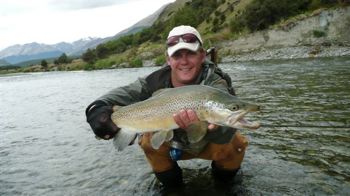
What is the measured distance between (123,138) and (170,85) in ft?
3.62

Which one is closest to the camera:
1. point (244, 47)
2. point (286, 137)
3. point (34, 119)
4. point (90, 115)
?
point (90, 115)

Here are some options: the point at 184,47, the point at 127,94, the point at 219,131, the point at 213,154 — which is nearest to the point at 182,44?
the point at 184,47

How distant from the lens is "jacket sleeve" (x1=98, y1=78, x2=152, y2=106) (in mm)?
5055

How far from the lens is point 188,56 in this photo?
4973 mm

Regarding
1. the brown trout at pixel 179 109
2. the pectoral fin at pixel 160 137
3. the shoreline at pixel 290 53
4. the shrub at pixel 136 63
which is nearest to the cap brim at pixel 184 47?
the brown trout at pixel 179 109

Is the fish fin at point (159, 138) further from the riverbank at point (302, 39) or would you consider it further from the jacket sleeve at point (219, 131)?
the riverbank at point (302, 39)

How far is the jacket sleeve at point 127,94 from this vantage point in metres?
5.05

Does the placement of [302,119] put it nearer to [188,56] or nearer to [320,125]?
[320,125]

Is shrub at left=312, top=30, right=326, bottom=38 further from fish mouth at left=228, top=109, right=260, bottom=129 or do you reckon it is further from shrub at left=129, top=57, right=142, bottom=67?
fish mouth at left=228, top=109, right=260, bottom=129

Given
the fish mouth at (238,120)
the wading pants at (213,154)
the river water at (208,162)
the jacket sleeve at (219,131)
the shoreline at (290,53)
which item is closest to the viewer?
the fish mouth at (238,120)

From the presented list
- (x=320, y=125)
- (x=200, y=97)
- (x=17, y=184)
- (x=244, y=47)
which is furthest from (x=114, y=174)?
(x=244, y=47)

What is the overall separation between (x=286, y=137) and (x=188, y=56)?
4099 millimetres

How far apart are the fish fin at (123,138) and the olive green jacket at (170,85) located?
0.49 metres

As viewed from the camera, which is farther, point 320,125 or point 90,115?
point 320,125
